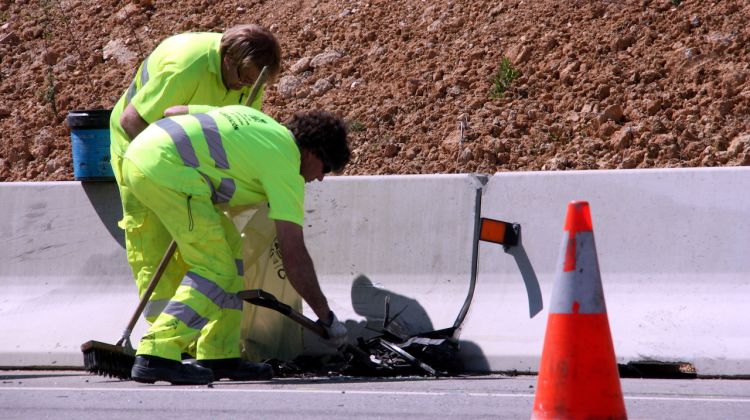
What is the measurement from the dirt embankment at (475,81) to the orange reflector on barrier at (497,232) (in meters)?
2.38

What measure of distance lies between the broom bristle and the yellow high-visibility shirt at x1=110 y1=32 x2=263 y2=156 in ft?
3.65

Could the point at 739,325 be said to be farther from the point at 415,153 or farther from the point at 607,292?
the point at 415,153

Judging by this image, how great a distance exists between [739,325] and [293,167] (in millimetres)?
2443

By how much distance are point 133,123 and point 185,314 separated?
129cm

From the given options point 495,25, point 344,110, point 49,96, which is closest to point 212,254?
point 344,110

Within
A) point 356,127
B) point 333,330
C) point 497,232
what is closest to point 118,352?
point 333,330

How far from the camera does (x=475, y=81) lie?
10172 millimetres

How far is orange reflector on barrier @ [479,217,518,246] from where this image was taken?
6695mm

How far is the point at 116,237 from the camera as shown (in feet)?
24.9

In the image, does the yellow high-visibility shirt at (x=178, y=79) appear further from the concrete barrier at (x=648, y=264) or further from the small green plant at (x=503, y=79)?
the small green plant at (x=503, y=79)

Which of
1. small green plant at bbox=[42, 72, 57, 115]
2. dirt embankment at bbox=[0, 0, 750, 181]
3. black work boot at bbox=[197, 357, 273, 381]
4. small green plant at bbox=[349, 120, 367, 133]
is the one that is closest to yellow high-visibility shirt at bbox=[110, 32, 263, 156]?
black work boot at bbox=[197, 357, 273, 381]

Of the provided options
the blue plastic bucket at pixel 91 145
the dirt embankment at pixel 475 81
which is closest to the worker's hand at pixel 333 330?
the blue plastic bucket at pixel 91 145

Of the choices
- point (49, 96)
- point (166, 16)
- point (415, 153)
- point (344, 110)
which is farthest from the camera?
point (166, 16)

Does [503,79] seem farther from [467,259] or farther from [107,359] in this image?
[107,359]
